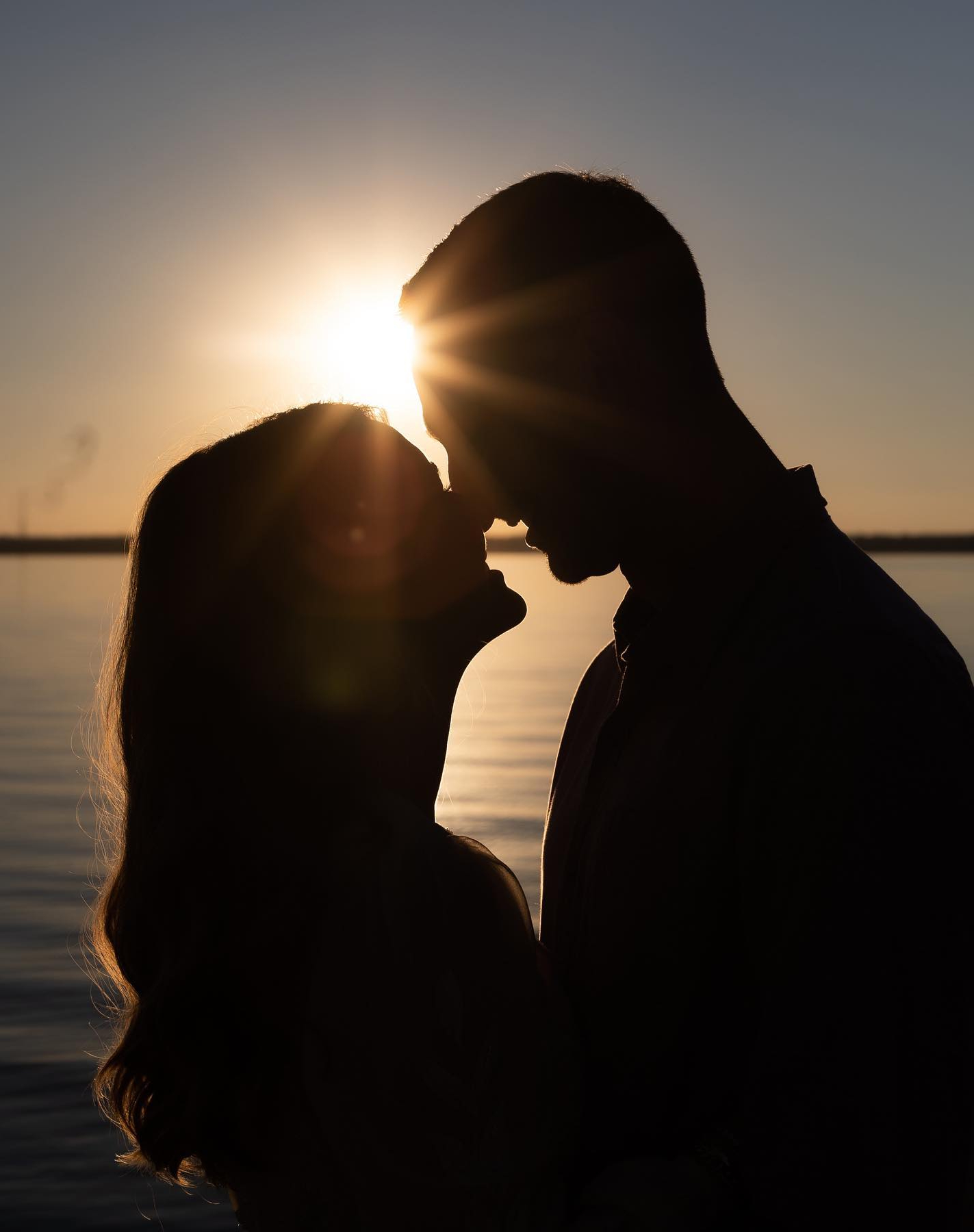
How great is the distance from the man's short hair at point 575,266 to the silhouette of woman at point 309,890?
1.34 feet

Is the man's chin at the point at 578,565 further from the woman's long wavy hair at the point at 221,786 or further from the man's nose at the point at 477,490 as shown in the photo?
the woman's long wavy hair at the point at 221,786

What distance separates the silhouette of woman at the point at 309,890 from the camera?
2225mm

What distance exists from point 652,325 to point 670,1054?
4.75 ft

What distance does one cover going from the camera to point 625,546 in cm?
281

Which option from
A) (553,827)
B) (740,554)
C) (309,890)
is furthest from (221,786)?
(740,554)

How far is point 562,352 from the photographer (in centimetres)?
281

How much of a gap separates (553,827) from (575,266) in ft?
4.13

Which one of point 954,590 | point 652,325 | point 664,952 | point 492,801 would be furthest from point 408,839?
point 954,590

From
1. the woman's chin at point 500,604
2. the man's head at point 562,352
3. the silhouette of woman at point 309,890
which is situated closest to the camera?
the silhouette of woman at point 309,890

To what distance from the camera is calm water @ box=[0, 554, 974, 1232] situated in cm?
606

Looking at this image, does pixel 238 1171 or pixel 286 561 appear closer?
pixel 238 1171

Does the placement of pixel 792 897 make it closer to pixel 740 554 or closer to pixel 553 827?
pixel 740 554

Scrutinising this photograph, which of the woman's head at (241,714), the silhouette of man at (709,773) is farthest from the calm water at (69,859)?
the silhouette of man at (709,773)

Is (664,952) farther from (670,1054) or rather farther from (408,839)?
(408,839)
